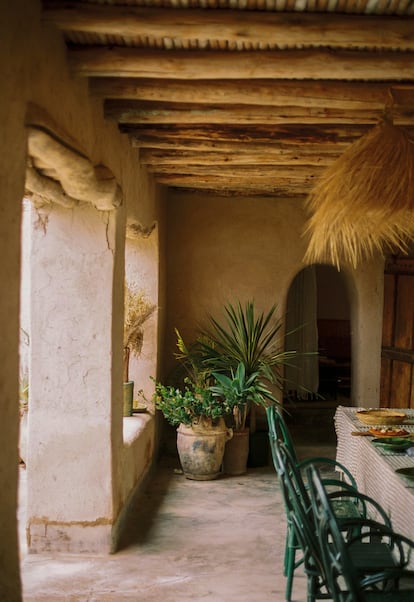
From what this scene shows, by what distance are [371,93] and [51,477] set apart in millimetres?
2870

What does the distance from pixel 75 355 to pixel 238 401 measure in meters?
2.35

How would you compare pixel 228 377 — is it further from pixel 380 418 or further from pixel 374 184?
pixel 374 184

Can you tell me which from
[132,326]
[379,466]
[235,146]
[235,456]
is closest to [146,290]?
[132,326]

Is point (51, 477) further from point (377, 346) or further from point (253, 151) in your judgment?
point (377, 346)

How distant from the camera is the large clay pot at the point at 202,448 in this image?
20.2ft

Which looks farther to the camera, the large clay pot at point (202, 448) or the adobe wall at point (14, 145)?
the large clay pot at point (202, 448)

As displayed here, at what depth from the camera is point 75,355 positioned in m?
4.35

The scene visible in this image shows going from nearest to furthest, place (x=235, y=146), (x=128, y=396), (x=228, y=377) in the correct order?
(x=235, y=146)
(x=128, y=396)
(x=228, y=377)

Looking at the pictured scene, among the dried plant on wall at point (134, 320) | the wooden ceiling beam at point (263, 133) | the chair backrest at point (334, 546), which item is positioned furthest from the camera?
the dried plant on wall at point (134, 320)

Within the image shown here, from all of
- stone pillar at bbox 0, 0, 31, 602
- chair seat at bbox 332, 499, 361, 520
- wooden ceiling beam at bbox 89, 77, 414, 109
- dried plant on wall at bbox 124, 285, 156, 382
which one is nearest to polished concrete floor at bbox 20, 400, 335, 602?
chair seat at bbox 332, 499, 361, 520

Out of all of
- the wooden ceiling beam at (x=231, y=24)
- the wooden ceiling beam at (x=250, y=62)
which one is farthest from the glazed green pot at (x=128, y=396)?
the wooden ceiling beam at (x=231, y=24)

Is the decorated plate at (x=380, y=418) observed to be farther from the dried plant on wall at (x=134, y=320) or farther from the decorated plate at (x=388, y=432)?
the dried plant on wall at (x=134, y=320)

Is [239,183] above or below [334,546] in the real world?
above

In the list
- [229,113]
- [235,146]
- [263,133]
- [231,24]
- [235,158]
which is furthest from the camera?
[235,158]
